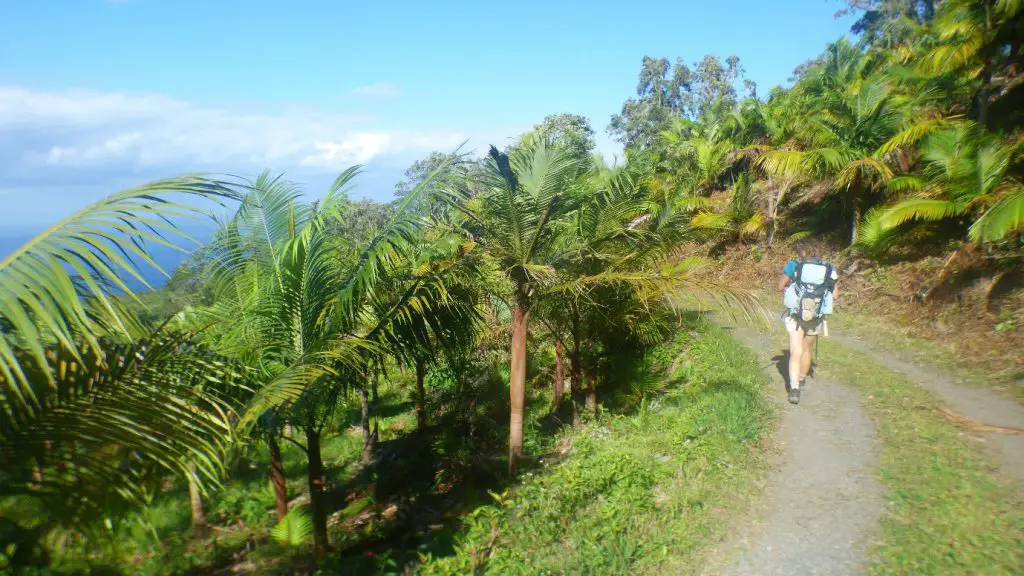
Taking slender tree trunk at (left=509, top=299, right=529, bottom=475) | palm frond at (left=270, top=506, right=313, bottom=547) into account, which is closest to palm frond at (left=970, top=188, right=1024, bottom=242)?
slender tree trunk at (left=509, top=299, right=529, bottom=475)

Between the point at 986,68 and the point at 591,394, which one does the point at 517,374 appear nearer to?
the point at 591,394

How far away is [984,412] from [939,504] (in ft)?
7.53

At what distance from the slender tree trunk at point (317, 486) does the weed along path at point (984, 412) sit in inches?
214

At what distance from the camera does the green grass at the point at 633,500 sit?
13.6 ft

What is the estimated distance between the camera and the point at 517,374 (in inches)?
269

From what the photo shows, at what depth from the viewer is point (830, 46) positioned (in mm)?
23047

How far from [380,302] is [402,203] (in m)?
0.87

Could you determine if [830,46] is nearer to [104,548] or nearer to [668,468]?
[668,468]

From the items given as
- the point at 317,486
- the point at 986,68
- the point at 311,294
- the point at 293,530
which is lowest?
the point at 293,530

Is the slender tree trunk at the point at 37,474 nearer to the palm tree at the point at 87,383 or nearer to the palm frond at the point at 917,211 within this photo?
the palm tree at the point at 87,383

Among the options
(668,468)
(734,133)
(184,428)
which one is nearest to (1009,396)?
(668,468)

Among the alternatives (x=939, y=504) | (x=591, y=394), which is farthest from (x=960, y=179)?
(x=939, y=504)

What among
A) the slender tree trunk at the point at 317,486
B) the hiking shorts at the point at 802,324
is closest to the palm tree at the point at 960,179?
the hiking shorts at the point at 802,324

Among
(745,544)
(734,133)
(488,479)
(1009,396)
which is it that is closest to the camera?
(745,544)
